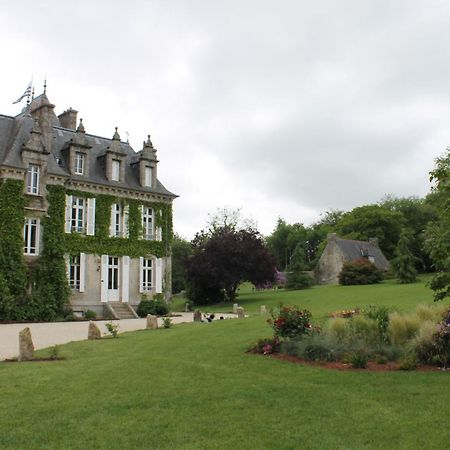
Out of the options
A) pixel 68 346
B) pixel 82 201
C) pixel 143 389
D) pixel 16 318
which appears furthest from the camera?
pixel 82 201

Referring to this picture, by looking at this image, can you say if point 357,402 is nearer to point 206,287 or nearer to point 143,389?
point 143,389

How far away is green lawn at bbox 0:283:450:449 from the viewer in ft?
20.8

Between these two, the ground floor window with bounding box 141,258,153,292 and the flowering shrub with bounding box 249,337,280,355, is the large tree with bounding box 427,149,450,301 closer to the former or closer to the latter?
the flowering shrub with bounding box 249,337,280,355

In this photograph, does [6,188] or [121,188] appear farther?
[121,188]

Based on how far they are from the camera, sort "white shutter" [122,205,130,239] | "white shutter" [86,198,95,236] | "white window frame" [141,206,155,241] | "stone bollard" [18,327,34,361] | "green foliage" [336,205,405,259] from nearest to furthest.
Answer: "stone bollard" [18,327,34,361] → "white shutter" [86,198,95,236] → "white shutter" [122,205,130,239] → "white window frame" [141,206,155,241] → "green foliage" [336,205,405,259]

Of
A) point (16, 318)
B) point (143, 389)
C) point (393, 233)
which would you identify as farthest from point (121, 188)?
point (393, 233)

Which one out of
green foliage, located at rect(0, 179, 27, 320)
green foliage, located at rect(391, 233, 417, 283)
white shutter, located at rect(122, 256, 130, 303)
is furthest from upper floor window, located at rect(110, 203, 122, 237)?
green foliage, located at rect(391, 233, 417, 283)

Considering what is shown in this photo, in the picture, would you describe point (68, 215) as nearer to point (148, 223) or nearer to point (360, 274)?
point (148, 223)

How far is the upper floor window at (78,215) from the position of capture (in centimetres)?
3095

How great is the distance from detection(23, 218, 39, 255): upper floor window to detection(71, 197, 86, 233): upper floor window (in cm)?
237

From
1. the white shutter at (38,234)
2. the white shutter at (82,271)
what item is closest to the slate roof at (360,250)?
the white shutter at (82,271)

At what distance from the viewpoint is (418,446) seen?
5.98 meters

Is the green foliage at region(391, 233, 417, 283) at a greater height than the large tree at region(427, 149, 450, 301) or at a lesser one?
greater

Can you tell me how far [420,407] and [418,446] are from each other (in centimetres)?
159
